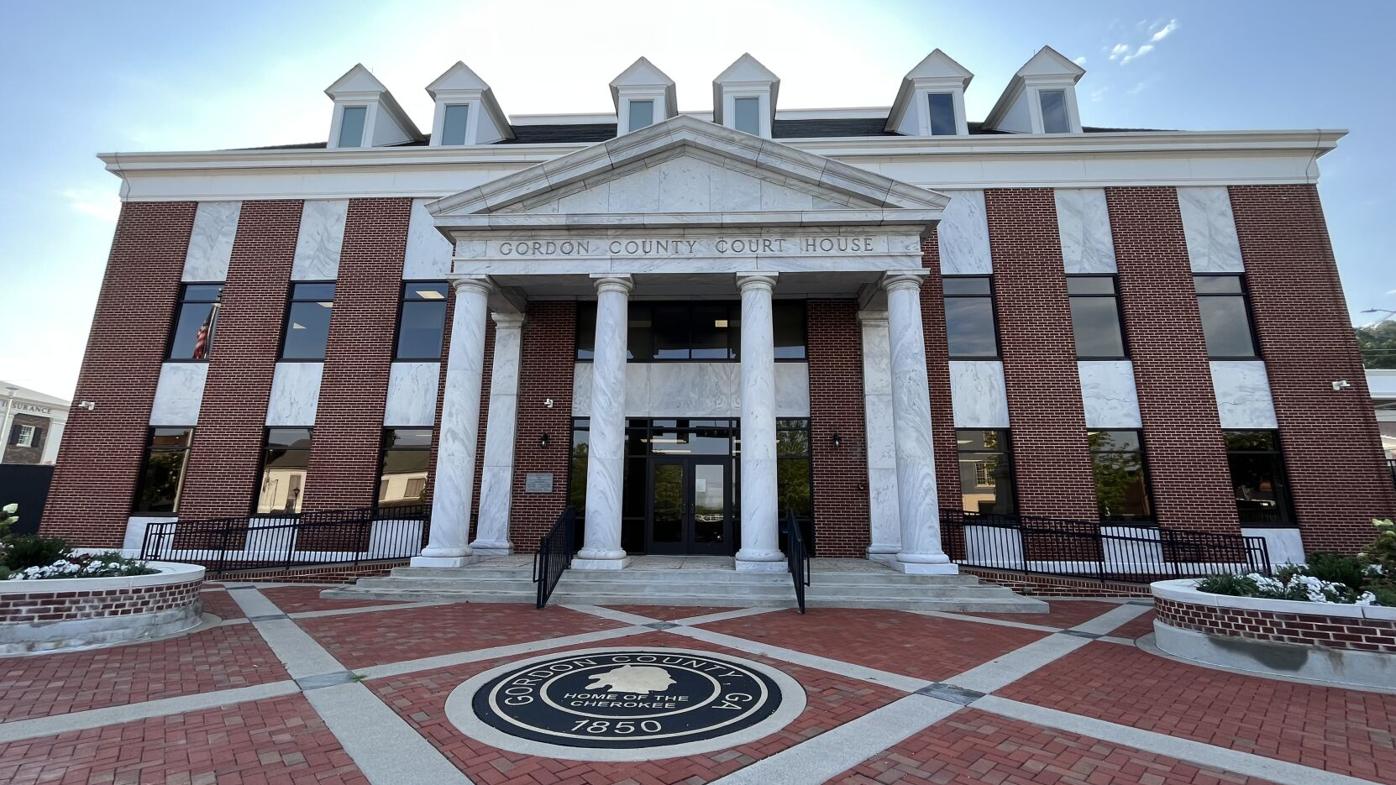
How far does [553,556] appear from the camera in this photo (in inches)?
392

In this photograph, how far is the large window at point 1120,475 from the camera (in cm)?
1277

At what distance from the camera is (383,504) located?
13.6 m

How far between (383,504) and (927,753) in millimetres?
13174

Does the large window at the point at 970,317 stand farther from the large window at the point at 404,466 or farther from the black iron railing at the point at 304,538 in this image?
the black iron railing at the point at 304,538

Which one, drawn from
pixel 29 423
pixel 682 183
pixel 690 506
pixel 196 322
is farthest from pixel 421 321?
pixel 29 423

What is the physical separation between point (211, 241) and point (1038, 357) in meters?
21.2

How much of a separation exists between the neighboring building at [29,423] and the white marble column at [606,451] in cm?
5015

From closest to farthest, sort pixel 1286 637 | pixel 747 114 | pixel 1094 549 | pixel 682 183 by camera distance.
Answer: pixel 1286 637, pixel 682 183, pixel 1094 549, pixel 747 114

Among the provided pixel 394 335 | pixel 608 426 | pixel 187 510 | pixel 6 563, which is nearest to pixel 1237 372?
pixel 608 426

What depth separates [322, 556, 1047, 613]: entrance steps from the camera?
9.28 meters

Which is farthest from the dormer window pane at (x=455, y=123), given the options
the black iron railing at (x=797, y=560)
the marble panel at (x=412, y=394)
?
the black iron railing at (x=797, y=560)

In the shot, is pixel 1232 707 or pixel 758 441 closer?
pixel 1232 707

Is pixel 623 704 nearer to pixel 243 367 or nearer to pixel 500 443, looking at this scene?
pixel 500 443

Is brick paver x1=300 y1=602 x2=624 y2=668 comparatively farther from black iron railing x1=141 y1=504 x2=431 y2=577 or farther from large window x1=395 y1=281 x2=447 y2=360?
large window x1=395 y1=281 x2=447 y2=360
